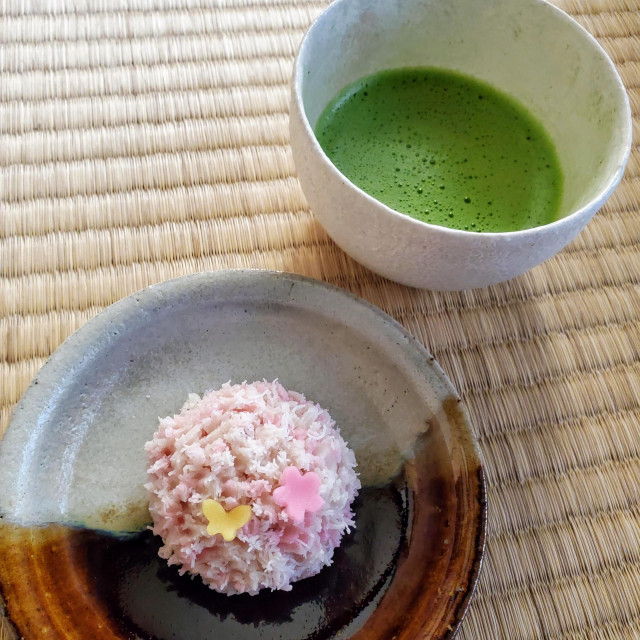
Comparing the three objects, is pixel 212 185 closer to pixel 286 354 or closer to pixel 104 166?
pixel 104 166

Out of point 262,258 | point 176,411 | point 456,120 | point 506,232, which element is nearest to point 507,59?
point 456,120

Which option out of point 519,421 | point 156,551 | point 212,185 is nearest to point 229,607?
point 156,551

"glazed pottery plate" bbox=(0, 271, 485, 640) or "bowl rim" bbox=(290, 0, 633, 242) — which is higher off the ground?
"bowl rim" bbox=(290, 0, 633, 242)

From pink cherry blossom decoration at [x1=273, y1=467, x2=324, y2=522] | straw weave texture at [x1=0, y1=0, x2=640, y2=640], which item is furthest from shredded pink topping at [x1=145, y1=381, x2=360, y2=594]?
straw weave texture at [x1=0, y1=0, x2=640, y2=640]

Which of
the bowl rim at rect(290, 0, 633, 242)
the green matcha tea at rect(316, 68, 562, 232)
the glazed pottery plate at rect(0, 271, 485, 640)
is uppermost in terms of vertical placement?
the bowl rim at rect(290, 0, 633, 242)

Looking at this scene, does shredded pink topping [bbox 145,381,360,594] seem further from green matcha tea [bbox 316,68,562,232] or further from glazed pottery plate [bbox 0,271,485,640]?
green matcha tea [bbox 316,68,562,232]

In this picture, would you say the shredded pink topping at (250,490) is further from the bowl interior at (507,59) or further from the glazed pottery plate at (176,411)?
the bowl interior at (507,59)
